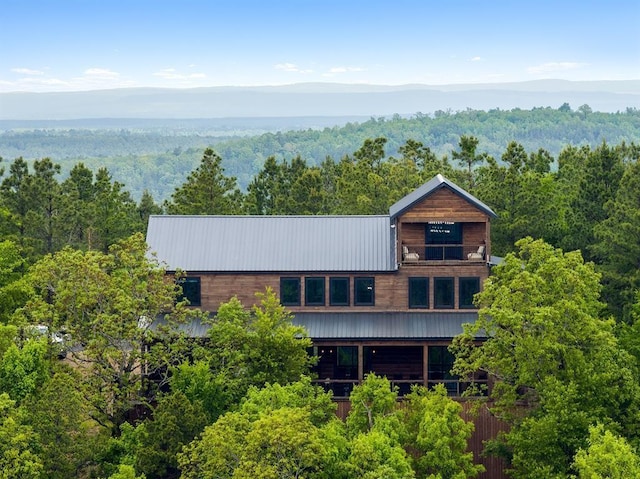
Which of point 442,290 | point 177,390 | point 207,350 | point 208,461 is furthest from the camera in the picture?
point 442,290

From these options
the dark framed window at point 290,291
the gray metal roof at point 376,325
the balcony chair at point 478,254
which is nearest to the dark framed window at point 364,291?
the gray metal roof at point 376,325

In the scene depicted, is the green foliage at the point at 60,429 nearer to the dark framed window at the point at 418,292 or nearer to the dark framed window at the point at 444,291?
the dark framed window at the point at 418,292

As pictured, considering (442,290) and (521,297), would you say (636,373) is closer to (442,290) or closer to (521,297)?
(521,297)

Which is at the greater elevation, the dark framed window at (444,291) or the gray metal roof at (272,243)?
the gray metal roof at (272,243)

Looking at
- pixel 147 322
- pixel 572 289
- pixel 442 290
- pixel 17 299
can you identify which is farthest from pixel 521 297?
pixel 17 299

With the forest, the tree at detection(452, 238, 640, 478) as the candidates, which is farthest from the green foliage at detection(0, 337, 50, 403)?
the tree at detection(452, 238, 640, 478)

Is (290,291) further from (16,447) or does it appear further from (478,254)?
(16,447)

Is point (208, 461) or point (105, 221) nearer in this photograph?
point (208, 461)
